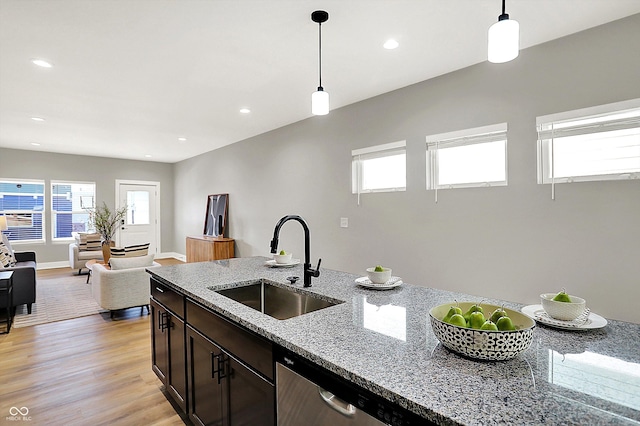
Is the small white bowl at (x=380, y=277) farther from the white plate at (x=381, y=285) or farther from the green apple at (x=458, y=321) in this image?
the green apple at (x=458, y=321)

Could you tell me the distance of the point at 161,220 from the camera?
29.4ft

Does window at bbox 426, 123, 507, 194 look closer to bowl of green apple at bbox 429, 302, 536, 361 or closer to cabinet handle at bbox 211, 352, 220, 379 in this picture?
bowl of green apple at bbox 429, 302, 536, 361

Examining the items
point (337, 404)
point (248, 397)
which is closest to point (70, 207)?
point (248, 397)

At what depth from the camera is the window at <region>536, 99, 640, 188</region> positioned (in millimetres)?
2365

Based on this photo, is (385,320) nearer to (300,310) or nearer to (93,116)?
(300,310)

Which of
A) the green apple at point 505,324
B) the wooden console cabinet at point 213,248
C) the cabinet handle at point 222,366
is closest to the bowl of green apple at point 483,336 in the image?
the green apple at point 505,324

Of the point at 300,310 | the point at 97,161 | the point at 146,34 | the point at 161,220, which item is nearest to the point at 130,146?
the point at 97,161

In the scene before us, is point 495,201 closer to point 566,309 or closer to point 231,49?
point 566,309

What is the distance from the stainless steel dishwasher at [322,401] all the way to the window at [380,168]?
288 cm

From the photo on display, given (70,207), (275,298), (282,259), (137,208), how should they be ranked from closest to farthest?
1. (275,298)
2. (282,259)
3. (70,207)
4. (137,208)

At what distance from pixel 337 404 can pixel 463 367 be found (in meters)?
0.38

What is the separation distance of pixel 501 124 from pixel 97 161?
868 cm

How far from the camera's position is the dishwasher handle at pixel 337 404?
36.5 inches

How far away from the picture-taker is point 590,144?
254 cm
